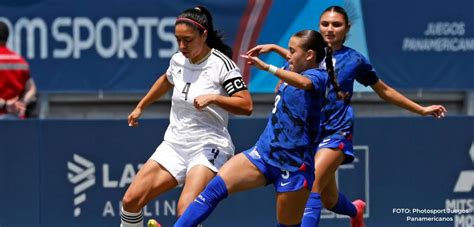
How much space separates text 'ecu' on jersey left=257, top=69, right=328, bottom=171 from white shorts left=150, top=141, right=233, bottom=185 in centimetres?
60

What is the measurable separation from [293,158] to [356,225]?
217 centimetres

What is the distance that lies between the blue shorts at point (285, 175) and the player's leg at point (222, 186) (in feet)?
0.14

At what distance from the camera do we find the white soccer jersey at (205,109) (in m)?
8.25

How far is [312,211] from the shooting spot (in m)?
8.67

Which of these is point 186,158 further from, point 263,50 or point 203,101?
point 263,50

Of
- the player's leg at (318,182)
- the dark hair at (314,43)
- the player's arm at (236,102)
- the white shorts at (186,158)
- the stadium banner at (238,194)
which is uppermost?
the dark hair at (314,43)

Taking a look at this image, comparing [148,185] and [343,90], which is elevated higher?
[343,90]

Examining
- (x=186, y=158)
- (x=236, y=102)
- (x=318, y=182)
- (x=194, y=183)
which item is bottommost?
(x=318, y=182)

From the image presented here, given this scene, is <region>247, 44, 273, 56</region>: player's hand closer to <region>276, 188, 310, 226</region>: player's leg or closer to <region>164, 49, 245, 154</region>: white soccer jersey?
<region>164, 49, 245, 154</region>: white soccer jersey

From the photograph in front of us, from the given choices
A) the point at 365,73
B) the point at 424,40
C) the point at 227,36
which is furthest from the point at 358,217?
the point at 424,40

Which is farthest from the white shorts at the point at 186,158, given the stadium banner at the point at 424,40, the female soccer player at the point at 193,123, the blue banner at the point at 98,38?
the stadium banner at the point at 424,40

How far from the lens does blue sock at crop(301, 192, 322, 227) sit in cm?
866

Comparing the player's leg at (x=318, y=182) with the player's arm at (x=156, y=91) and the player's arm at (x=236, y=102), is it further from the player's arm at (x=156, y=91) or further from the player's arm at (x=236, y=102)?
the player's arm at (x=156, y=91)

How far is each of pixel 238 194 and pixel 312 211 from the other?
7.24 feet
